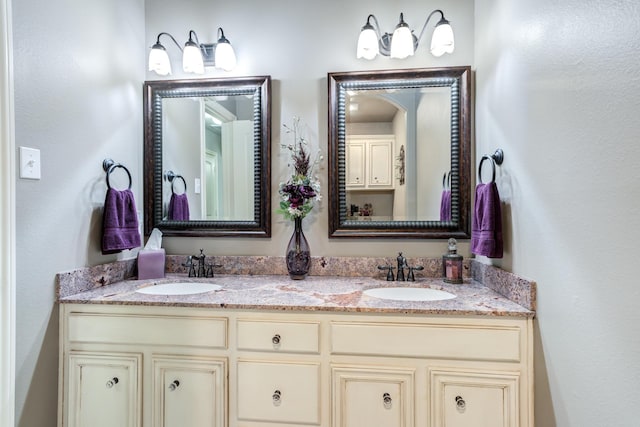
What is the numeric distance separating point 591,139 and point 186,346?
1.50 metres

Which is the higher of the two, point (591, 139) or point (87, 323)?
point (591, 139)

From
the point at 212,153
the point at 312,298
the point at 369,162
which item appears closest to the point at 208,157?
the point at 212,153

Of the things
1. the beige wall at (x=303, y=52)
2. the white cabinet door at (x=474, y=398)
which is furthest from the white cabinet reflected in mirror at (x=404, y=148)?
the white cabinet door at (x=474, y=398)

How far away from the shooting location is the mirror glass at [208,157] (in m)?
1.85

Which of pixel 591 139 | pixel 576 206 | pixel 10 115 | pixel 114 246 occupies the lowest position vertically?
pixel 114 246

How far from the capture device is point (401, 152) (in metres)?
1.75

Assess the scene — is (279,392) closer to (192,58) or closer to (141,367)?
(141,367)

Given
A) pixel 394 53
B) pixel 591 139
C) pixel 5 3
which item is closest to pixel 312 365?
pixel 591 139

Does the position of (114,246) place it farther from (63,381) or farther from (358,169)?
(358,169)

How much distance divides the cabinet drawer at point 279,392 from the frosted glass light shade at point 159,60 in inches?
62.7

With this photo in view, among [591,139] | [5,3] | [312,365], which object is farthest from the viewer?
[312,365]

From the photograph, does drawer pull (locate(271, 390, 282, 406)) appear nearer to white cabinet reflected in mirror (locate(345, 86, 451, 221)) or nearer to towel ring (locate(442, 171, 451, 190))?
white cabinet reflected in mirror (locate(345, 86, 451, 221))

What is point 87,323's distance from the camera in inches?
53.4

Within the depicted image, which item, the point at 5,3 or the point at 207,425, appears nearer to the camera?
the point at 5,3
